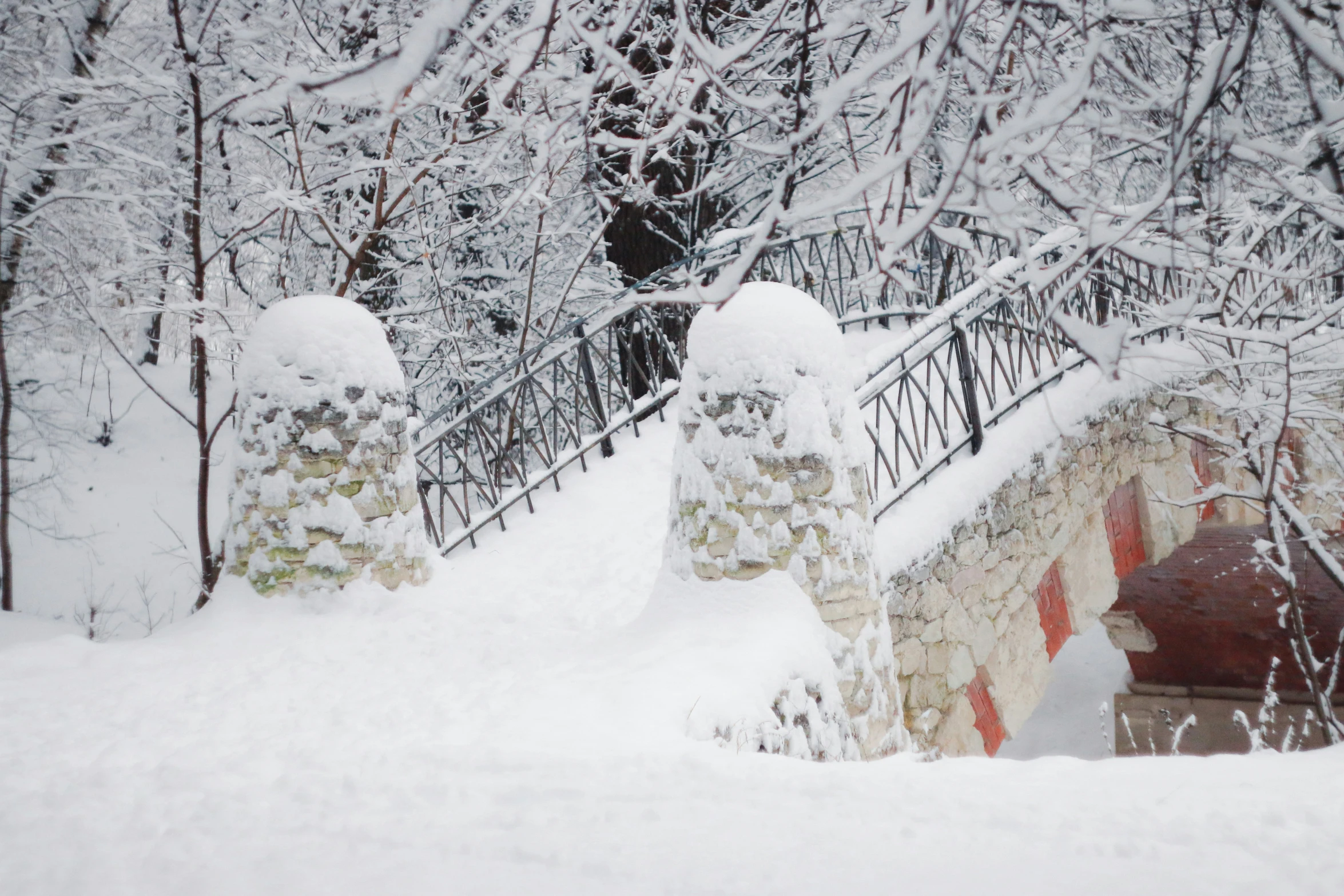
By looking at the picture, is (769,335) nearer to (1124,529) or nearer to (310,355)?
(310,355)

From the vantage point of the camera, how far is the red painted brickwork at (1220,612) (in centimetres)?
935

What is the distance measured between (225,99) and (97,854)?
586 centimetres

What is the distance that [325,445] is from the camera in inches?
169

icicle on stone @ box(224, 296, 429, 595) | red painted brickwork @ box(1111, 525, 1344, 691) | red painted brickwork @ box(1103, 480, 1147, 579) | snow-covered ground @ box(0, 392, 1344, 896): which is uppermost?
icicle on stone @ box(224, 296, 429, 595)

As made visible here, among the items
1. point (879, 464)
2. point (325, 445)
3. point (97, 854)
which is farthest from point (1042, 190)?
point (879, 464)

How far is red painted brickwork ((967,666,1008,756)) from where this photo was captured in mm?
4883

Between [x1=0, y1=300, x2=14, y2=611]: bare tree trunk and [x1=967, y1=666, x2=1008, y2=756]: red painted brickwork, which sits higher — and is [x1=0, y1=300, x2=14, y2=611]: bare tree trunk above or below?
above

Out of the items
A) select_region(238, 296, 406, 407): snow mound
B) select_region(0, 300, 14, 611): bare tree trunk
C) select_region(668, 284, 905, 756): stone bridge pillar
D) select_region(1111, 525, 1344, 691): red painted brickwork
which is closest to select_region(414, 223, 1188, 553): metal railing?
select_region(668, 284, 905, 756): stone bridge pillar

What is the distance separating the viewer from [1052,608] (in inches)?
223

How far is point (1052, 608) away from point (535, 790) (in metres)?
4.25

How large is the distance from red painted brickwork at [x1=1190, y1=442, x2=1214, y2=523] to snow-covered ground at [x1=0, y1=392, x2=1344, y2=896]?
4.76 meters

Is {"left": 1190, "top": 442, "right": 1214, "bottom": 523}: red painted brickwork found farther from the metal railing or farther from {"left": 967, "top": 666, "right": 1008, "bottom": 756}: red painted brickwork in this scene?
{"left": 967, "top": 666, "right": 1008, "bottom": 756}: red painted brickwork

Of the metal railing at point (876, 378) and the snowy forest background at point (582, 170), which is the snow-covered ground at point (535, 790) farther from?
the metal railing at point (876, 378)

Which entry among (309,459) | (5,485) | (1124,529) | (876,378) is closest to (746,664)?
(309,459)
